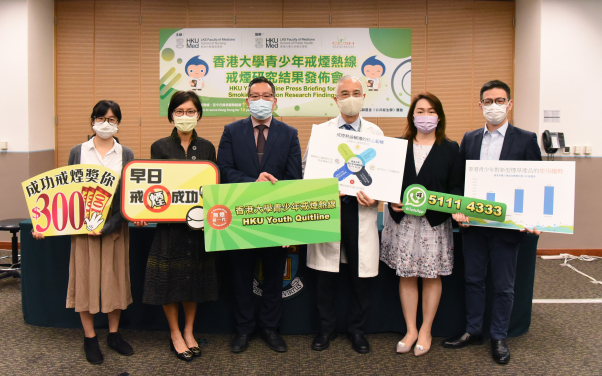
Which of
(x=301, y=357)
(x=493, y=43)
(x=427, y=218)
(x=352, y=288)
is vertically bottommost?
(x=301, y=357)

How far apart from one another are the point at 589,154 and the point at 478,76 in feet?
5.29

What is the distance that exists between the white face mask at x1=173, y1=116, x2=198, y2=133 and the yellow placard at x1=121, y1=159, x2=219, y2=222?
0.22 meters

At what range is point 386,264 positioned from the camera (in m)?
2.34

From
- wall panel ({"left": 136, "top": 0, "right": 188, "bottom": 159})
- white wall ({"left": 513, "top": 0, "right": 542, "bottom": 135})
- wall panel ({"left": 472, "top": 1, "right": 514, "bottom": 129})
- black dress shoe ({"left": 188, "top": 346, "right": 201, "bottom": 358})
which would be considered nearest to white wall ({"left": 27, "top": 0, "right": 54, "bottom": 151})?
wall panel ({"left": 136, "top": 0, "right": 188, "bottom": 159})

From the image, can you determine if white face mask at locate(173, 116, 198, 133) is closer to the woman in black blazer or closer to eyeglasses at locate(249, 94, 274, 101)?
eyeglasses at locate(249, 94, 274, 101)

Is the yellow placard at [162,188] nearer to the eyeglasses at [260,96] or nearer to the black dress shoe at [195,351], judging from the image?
the eyeglasses at [260,96]

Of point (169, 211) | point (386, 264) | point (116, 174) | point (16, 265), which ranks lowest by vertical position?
point (16, 265)

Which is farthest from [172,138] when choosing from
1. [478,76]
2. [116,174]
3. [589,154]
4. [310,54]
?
[589,154]

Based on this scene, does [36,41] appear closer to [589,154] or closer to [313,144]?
[313,144]

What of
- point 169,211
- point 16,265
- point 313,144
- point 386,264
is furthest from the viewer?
point 16,265

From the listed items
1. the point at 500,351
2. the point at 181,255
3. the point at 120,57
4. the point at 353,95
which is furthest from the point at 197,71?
the point at 500,351

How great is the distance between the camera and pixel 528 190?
203 cm

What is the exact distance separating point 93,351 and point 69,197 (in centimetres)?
89

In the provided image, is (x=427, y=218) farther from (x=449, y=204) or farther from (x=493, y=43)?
(x=493, y=43)
